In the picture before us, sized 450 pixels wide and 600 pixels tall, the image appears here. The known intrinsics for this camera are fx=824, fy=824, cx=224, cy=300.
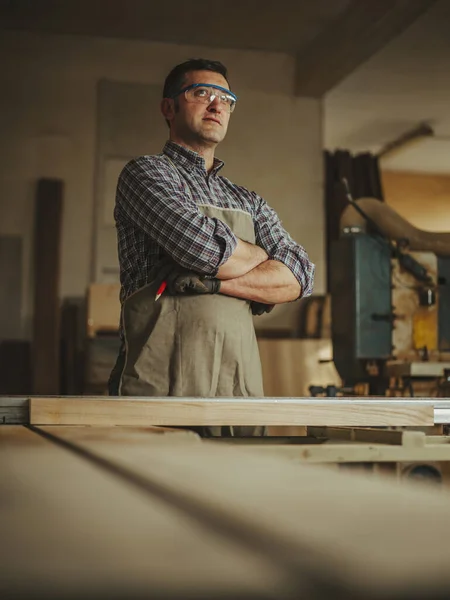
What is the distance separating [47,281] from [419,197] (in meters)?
5.84

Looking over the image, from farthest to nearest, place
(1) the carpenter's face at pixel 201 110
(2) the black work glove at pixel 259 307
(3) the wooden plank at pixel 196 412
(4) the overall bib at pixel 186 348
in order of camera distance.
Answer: (1) the carpenter's face at pixel 201 110
(2) the black work glove at pixel 259 307
(4) the overall bib at pixel 186 348
(3) the wooden plank at pixel 196 412

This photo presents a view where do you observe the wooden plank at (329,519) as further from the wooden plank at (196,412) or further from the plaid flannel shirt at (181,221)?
the plaid flannel shirt at (181,221)

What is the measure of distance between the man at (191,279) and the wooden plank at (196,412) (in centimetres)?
70

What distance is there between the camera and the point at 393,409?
1224 mm

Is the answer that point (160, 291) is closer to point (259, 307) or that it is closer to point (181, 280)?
point (181, 280)

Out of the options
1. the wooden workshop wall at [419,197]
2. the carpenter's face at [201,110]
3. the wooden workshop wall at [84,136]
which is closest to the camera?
the carpenter's face at [201,110]

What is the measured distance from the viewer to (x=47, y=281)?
6.04 m

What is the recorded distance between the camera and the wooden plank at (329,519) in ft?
0.84

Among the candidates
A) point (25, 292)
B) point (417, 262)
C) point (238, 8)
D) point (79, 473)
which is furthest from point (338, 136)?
point (79, 473)

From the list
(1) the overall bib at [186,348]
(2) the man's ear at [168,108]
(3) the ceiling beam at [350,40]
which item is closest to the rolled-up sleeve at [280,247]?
(1) the overall bib at [186,348]

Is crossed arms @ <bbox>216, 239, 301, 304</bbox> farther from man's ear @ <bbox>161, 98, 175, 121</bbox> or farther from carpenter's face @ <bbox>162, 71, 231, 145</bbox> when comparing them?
man's ear @ <bbox>161, 98, 175, 121</bbox>

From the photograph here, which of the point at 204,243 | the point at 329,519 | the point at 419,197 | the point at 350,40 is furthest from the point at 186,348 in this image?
the point at 419,197

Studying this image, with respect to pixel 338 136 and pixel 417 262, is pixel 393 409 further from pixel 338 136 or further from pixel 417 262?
pixel 338 136

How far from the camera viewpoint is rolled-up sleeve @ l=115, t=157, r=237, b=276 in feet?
6.40
